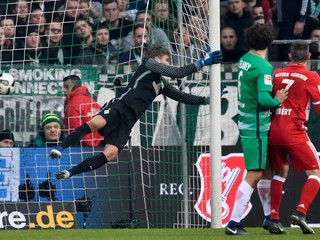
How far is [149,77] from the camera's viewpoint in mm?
12719

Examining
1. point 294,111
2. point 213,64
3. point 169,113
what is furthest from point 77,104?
point 294,111

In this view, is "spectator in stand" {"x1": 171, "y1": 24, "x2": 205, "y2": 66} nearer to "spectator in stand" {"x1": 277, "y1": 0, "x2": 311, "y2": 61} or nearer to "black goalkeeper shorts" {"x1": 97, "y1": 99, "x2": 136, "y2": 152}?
"black goalkeeper shorts" {"x1": 97, "y1": 99, "x2": 136, "y2": 152}

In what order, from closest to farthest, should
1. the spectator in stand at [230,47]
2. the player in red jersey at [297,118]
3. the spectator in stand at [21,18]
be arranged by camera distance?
the player in red jersey at [297,118] < the spectator in stand at [21,18] < the spectator in stand at [230,47]

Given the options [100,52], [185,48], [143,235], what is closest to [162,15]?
[185,48]

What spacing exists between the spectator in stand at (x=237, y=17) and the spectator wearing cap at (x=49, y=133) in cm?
414

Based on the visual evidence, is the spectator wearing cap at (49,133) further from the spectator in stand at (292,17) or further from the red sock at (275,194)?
the spectator in stand at (292,17)

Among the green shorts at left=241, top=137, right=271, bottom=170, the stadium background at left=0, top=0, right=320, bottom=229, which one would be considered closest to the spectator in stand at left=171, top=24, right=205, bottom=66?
the stadium background at left=0, top=0, right=320, bottom=229

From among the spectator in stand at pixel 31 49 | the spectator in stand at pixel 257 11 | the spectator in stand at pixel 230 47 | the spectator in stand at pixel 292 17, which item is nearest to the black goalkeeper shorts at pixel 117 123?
the spectator in stand at pixel 31 49

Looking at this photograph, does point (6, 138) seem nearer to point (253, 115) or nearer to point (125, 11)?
point (125, 11)

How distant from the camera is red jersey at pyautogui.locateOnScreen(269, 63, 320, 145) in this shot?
10.7 metres

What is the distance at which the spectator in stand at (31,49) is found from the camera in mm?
14719

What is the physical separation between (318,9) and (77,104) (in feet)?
17.2

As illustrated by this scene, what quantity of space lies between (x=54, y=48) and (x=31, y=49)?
582 mm

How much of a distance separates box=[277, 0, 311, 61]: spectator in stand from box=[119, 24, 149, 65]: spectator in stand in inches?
124
